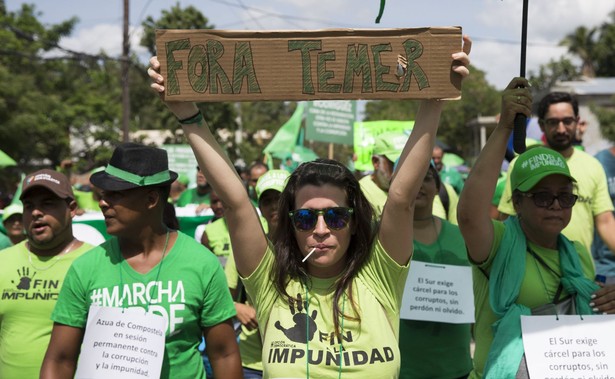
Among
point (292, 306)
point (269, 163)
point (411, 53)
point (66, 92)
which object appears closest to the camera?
point (411, 53)

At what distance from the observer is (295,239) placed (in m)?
3.01

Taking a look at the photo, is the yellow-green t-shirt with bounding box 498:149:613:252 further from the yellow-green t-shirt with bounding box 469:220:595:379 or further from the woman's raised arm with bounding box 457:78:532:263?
the woman's raised arm with bounding box 457:78:532:263

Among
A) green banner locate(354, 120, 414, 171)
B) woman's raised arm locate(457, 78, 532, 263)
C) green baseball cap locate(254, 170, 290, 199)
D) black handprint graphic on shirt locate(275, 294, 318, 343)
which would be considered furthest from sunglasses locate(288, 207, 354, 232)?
green banner locate(354, 120, 414, 171)

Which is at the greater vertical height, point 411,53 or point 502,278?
point 411,53

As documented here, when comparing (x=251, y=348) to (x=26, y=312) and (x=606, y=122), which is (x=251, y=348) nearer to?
(x=26, y=312)

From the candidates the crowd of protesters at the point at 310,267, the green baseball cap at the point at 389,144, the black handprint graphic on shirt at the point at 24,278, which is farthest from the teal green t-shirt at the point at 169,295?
the green baseball cap at the point at 389,144

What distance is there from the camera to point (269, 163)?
454 inches

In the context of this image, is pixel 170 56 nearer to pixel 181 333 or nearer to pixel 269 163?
pixel 181 333

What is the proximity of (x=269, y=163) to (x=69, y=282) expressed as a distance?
26.8 ft

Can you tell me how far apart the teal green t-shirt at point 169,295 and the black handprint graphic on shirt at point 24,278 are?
62cm

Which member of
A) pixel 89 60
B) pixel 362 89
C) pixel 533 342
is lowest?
pixel 533 342

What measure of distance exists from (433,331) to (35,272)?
6.73ft

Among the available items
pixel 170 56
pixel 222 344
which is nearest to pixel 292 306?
pixel 222 344

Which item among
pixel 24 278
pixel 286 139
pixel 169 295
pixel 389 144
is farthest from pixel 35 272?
pixel 286 139
